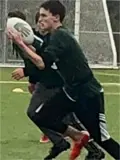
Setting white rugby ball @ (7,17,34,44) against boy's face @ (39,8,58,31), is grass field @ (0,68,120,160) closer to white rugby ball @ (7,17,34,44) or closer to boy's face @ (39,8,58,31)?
white rugby ball @ (7,17,34,44)

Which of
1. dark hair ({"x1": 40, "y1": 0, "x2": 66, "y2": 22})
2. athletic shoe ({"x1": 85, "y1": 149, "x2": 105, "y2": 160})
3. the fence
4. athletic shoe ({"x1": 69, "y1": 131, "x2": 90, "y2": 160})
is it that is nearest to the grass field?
athletic shoe ({"x1": 69, "y1": 131, "x2": 90, "y2": 160})

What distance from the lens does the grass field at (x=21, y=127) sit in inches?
346

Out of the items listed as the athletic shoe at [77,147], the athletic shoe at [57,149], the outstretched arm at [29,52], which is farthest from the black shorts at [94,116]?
the outstretched arm at [29,52]

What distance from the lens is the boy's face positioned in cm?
742

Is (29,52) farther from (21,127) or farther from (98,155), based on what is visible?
(21,127)

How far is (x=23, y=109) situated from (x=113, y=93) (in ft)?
13.5

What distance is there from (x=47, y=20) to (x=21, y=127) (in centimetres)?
373

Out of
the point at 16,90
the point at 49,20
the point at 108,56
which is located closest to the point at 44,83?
the point at 49,20

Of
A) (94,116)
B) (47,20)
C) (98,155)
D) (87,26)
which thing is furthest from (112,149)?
(87,26)

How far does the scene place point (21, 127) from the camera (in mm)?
10898

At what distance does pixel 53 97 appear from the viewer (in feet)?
25.2

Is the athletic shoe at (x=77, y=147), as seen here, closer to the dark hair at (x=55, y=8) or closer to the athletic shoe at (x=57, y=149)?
the athletic shoe at (x=57, y=149)

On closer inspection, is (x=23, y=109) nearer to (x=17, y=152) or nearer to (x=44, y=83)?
(x=17, y=152)

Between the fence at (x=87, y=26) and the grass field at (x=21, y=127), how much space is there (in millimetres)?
9344
